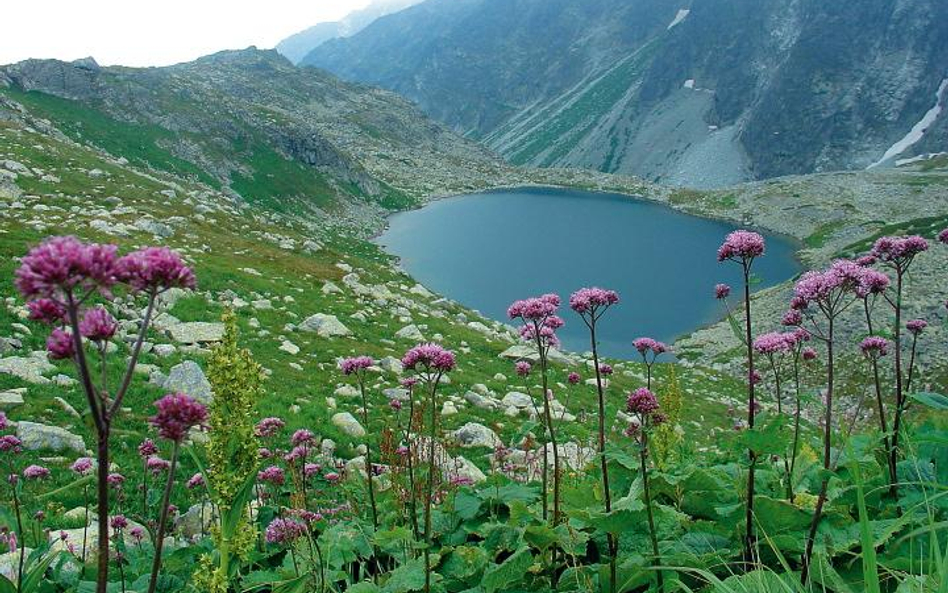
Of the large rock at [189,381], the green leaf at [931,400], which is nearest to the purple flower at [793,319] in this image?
the green leaf at [931,400]

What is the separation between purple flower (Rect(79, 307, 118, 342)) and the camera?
2.75m

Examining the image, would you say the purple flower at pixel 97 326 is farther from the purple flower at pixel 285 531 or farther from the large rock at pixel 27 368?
the large rock at pixel 27 368

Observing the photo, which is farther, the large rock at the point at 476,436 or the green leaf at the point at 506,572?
the large rock at the point at 476,436

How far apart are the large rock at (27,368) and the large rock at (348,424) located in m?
7.12

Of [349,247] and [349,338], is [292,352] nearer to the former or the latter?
[349,338]

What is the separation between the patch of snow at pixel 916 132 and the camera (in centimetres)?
17838

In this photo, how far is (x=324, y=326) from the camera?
1028 inches

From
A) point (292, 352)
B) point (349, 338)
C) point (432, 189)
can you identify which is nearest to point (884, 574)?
point (292, 352)

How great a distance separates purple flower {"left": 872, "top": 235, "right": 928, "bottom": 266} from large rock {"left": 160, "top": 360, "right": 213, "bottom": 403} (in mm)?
13548

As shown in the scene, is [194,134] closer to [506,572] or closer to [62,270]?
[506,572]

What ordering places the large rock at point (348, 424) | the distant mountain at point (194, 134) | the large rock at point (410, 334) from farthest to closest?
the distant mountain at point (194, 134)
the large rock at point (410, 334)
the large rock at point (348, 424)

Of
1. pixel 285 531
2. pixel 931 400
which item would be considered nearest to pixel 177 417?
pixel 285 531

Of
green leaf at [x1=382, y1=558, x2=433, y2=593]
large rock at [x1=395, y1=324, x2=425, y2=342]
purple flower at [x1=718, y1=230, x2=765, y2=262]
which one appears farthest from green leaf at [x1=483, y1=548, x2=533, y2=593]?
large rock at [x1=395, y1=324, x2=425, y2=342]

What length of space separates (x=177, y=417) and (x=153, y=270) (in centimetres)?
73
